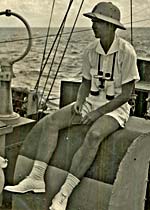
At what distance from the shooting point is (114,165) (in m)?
1.56

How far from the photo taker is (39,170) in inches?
65.6

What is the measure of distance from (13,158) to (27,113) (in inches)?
6.2

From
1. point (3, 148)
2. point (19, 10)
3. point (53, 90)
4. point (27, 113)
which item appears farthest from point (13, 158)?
point (19, 10)

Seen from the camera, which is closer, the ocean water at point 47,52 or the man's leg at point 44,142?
the ocean water at point 47,52

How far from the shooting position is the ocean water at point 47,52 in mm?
1541

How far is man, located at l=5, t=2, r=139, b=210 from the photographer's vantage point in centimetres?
152

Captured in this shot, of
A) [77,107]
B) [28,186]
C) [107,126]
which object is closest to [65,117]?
[77,107]

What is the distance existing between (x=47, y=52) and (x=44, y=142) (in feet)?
0.94

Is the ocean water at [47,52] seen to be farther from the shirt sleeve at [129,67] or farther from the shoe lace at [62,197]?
the shoe lace at [62,197]

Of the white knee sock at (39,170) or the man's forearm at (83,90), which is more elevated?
the man's forearm at (83,90)

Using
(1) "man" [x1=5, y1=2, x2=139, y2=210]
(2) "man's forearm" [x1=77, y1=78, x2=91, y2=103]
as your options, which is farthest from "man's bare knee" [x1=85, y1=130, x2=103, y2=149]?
(2) "man's forearm" [x1=77, y1=78, x2=91, y2=103]

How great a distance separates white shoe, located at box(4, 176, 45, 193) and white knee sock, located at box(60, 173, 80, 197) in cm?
8

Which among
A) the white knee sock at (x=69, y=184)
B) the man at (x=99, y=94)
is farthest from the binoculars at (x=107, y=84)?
the white knee sock at (x=69, y=184)

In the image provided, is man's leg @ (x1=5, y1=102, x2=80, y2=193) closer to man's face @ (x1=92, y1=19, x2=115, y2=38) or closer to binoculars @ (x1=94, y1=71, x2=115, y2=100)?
binoculars @ (x1=94, y1=71, x2=115, y2=100)
